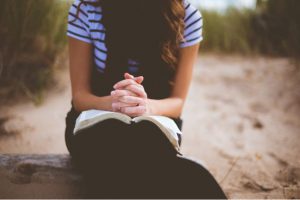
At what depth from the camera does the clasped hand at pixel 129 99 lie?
50.0 inches

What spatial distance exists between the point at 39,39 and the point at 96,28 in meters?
1.68

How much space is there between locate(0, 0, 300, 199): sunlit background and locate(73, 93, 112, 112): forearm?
899 mm

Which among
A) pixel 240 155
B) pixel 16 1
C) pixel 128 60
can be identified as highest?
pixel 16 1

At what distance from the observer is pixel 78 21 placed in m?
1.47

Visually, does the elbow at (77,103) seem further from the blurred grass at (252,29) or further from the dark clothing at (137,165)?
the blurred grass at (252,29)

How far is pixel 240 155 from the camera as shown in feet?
7.85

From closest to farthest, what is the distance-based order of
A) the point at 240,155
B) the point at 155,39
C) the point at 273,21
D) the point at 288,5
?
the point at 155,39 < the point at 240,155 < the point at 288,5 < the point at 273,21

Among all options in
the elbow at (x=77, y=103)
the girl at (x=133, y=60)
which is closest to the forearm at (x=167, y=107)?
the girl at (x=133, y=60)

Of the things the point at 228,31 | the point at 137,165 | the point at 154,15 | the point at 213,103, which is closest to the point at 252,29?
the point at 228,31

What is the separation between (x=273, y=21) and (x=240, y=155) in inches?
111

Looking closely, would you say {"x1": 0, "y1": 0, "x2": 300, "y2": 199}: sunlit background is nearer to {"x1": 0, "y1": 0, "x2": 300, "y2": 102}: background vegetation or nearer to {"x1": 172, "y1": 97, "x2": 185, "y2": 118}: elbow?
{"x1": 0, "y1": 0, "x2": 300, "y2": 102}: background vegetation

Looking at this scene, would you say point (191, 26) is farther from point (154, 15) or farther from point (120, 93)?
point (120, 93)

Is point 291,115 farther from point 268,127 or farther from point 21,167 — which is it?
point 21,167

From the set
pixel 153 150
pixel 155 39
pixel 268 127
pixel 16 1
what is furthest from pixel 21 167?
pixel 268 127
